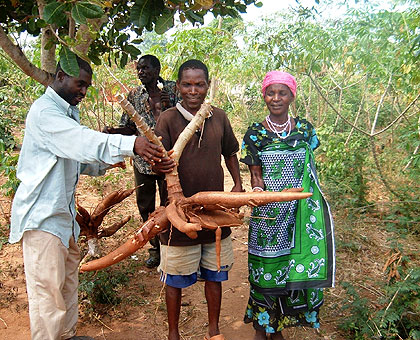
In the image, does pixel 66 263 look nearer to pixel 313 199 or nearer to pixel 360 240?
pixel 313 199

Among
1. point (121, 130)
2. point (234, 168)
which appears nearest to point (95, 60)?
point (121, 130)

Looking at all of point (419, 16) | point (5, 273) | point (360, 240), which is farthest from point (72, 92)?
point (360, 240)

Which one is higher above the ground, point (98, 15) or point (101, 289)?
point (98, 15)

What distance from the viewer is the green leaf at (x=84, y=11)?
57.5 inches

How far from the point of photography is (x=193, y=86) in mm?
2092

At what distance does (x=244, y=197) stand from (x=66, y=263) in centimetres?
105

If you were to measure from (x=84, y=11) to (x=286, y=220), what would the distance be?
148 cm

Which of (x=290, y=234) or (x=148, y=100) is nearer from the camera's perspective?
(x=290, y=234)

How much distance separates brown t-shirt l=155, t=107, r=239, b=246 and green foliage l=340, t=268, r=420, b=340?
98 centimetres

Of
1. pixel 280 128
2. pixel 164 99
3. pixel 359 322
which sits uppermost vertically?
pixel 164 99

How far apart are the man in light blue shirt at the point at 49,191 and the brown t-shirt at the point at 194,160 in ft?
1.10

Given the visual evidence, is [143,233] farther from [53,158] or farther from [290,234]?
[290,234]

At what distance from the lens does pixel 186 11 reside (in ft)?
6.68

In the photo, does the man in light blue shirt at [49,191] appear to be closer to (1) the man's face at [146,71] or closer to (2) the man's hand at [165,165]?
(2) the man's hand at [165,165]
